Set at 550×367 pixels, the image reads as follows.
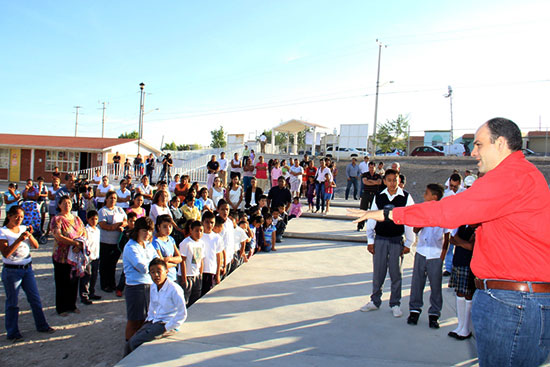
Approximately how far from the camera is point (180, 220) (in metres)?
7.86

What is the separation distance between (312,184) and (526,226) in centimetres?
1056

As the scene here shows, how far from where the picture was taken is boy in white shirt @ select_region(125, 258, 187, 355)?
3951 millimetres

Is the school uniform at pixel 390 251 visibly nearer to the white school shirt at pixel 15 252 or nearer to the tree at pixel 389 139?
the white school shirt at pixel 15 252

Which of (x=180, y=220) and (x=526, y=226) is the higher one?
(x=526, y=226)

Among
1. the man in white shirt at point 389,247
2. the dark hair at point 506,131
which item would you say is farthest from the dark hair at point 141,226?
the dark hair at point 506,131

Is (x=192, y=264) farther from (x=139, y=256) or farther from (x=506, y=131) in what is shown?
(x=506, y=131)

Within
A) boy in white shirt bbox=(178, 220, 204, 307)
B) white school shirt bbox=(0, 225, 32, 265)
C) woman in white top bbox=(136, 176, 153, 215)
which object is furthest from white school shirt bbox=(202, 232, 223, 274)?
woman in white top bbox=(136, 176, 153, 215)

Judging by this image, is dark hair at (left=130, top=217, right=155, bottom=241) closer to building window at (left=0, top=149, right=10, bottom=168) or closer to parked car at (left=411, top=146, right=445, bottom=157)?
parked car at (left=411, top=146, right=445, bottom=157)

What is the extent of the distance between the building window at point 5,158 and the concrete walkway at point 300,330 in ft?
107

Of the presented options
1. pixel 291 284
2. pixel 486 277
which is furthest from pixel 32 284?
pixel 486 277

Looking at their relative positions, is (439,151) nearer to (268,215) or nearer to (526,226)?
(268,215)

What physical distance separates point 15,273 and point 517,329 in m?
5.58

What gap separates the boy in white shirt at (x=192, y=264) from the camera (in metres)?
5.19

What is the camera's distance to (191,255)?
5.26 metres
